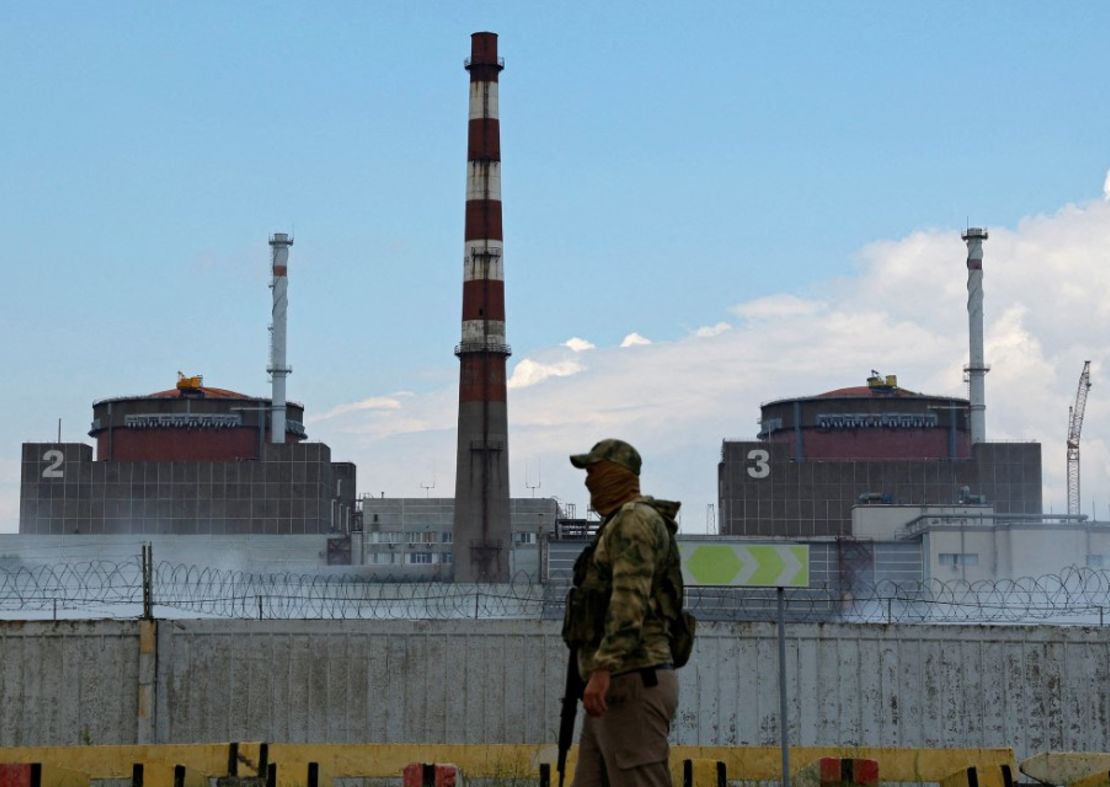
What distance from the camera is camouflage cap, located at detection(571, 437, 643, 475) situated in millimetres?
7578

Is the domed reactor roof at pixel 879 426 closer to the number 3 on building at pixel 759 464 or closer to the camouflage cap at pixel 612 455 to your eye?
the number 3 on building at pixel 759 464

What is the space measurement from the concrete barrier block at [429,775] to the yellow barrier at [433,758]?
178 cm

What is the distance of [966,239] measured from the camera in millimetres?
91500

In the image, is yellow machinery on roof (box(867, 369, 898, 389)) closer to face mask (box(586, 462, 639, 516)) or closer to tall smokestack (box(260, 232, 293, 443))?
tall smokestack (box(260, 232, 293, 443))

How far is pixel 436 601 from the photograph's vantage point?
3409 cm

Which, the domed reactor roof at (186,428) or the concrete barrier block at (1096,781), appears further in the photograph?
the domed reactor roof at (186,428)

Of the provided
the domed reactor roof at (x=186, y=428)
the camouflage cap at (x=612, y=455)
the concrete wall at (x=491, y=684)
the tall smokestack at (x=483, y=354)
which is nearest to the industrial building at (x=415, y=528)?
the domed reactor roof at (x=186, y=428)

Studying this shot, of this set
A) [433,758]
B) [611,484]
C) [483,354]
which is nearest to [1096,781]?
[433,758]

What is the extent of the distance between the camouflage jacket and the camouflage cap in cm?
19

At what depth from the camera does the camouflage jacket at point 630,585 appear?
7.22 meters

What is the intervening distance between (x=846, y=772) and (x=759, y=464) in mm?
78179

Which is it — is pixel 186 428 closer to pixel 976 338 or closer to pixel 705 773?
pixel 976 338

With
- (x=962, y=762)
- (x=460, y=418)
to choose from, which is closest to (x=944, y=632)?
(x=962, y=762)

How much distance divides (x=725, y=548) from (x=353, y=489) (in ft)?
301
